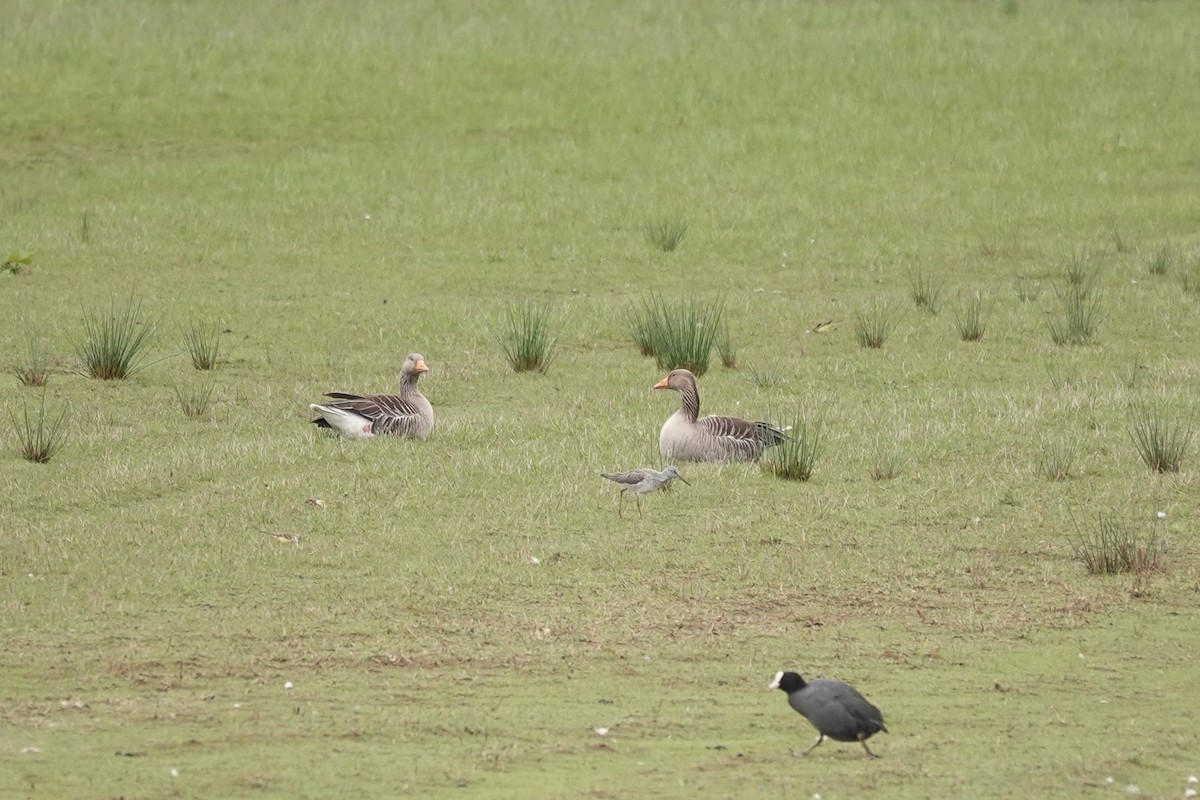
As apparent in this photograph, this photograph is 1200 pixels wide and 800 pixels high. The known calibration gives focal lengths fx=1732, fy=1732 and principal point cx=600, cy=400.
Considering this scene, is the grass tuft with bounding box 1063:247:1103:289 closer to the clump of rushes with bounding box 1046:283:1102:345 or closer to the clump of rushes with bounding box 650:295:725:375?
the clump of rushes with bounding box 1046:283:1102:345

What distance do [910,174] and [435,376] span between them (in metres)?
11.9

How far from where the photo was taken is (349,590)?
8.77m

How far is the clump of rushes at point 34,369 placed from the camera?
1402 centimetres

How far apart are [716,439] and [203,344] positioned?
5.75 meters

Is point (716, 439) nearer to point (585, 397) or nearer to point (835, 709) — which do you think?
point (585, 397)

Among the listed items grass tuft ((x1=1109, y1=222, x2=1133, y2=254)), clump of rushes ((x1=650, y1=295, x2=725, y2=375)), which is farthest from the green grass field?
clump of rushes ((x1=650, y1=295, x2=725, y2=375))

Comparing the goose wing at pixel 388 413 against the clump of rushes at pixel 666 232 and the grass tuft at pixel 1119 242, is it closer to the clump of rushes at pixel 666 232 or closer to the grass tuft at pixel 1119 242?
the clump of rushes at pixel 666 232

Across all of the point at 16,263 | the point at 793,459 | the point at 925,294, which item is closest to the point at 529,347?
the point at 793,459

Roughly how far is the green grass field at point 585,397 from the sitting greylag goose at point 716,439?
0.59 ft

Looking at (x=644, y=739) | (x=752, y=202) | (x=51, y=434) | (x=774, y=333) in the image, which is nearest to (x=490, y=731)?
(x=644, y=739)

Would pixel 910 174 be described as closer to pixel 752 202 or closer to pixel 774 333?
pixel 752 202

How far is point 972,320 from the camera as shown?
1647cm

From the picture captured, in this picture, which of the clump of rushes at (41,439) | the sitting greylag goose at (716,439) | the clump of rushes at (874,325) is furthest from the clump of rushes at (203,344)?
the clump of rushes at (874,325)

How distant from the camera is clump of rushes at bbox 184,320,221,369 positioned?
1502cm
